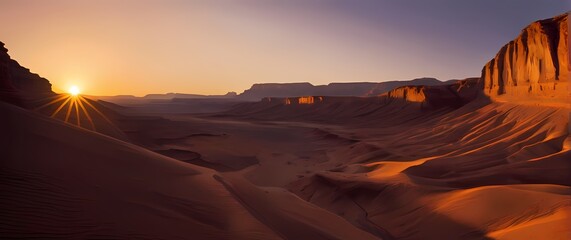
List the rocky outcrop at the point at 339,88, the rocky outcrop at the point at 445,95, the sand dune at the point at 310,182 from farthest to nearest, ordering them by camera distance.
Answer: the rocky outcrop at the point at 339,88 < the rocky outcrop at the point at 445,95 < the sand dune at the point at 310,182

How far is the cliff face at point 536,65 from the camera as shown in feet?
64.8

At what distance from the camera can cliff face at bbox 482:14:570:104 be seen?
1977 cm

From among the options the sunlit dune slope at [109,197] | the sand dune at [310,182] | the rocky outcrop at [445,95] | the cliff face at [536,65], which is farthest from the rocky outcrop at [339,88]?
the sunlit dune slope at [109,197]

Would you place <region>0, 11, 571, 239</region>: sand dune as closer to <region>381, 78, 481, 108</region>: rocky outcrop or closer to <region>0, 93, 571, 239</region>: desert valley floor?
<region>0, 93, 571, 239</region>: desert valley floor

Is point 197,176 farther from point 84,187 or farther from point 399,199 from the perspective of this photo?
point 399,199

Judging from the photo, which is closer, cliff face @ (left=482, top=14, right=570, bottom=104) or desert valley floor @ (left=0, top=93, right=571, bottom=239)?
desert valley floor @ (left=0, top=93, right=571, bottom=239)

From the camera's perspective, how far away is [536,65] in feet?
73.5

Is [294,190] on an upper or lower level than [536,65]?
lower

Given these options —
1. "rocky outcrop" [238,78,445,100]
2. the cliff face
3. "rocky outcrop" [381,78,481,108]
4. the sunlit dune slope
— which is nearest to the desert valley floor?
the sunlit dune slope

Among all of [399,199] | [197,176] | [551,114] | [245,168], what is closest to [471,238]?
[399,199]

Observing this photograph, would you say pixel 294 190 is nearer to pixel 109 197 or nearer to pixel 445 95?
pixel 109 197

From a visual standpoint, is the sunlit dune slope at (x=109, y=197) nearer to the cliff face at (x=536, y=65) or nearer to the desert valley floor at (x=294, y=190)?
the desert valley floor at (x=294, y=190)

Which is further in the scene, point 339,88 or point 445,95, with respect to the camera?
point 339,88

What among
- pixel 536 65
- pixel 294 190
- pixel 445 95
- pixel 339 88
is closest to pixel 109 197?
pixel 294 190
